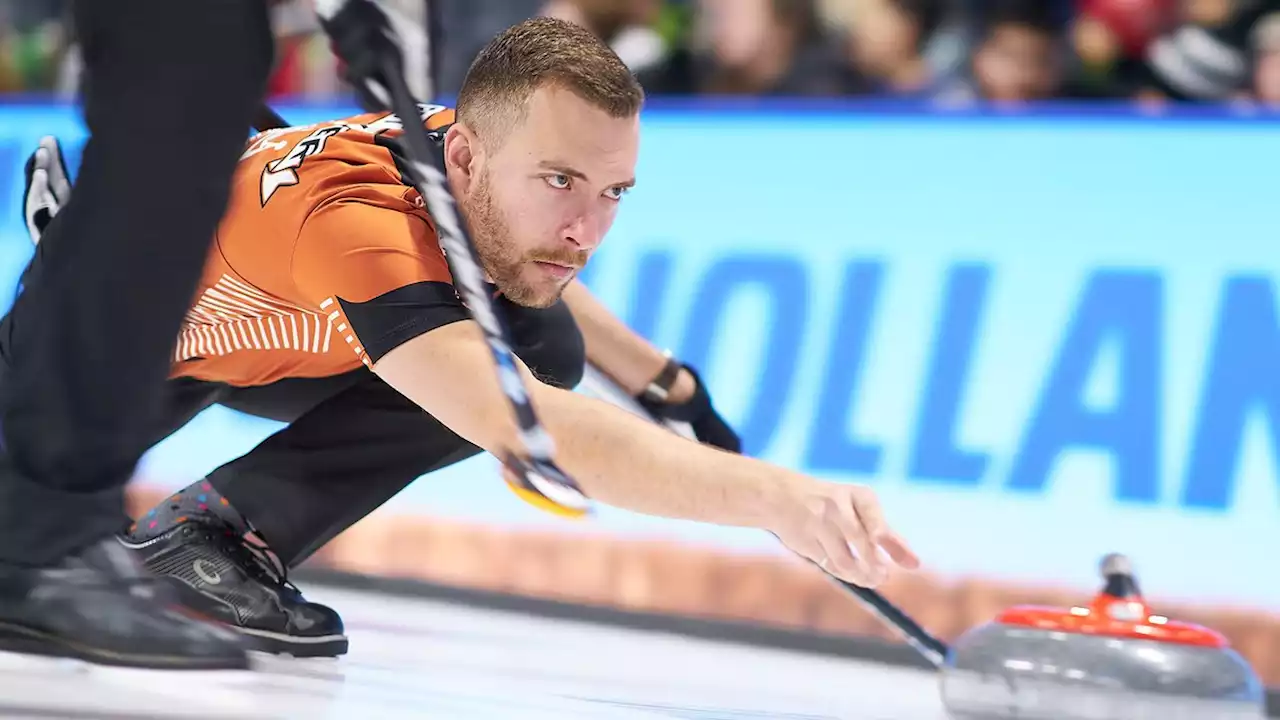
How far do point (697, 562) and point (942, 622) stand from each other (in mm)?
597

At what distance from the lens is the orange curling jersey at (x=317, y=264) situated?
1845mm

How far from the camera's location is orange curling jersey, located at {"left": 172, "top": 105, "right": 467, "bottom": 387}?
72.6 inches

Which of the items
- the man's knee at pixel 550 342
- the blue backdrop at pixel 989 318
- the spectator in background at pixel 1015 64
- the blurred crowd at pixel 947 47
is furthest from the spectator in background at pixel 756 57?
the man's knee at pixel 550 342

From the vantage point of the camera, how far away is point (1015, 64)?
4.49m

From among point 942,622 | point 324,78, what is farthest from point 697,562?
point 324,78

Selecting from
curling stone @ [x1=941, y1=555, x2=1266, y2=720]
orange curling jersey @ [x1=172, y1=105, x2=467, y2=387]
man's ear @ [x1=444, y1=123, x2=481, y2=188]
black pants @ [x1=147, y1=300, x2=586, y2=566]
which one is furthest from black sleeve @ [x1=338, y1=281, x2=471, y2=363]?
curling stone @ [x1=941, y1=555, x2=1266, y2=720]

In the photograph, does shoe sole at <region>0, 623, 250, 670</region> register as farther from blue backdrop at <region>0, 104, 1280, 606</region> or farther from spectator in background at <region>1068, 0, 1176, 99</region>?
spectator in background at <region>1068, 0, 1176, 99</region>

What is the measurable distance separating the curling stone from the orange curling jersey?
837 millimetres

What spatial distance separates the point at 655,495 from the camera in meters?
1.64

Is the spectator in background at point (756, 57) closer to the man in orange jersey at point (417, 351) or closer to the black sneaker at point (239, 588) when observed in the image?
the man in orange jersey at point (417, 351)

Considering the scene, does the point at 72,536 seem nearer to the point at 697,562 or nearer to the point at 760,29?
the point at 697,562

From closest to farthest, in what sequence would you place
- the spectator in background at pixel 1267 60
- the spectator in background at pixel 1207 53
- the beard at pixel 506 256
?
the beard at pixel 506 256 < the spectator in background at pixel 1267 60 < the spectator in background at pixel 1207 53

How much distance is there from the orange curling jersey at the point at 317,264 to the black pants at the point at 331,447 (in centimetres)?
7

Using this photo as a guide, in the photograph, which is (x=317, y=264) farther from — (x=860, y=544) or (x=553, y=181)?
(x=860, y=544)
